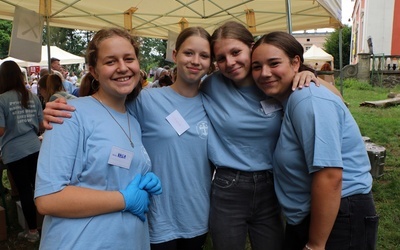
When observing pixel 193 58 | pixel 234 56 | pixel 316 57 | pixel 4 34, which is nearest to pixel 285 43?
pixel 234 56

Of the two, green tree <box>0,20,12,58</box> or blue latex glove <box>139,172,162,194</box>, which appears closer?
blue latex glove <box>139,172,162,194</box>

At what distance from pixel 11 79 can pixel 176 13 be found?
13.5ft

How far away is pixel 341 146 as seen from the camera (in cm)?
156

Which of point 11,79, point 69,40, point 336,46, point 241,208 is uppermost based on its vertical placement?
point 69,40

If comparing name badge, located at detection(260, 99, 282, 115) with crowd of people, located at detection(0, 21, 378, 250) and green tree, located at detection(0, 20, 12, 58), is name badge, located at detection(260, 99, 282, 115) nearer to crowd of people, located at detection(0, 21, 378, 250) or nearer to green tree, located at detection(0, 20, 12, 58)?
crowd of people, located at detection(0, 21, 378, 250)

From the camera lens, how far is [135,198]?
57.3 inches

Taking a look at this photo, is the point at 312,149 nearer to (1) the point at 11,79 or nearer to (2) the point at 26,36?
(1) the point at 11,79

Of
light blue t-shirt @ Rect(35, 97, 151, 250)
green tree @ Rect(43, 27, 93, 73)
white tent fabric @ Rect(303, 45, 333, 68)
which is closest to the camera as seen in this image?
light blue t-shirt @ Rect(35, 97, 151, 250)

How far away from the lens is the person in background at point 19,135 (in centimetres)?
364

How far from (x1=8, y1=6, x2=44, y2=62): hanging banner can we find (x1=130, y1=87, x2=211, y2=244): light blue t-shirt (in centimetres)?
322

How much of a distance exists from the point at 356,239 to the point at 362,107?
11.1m

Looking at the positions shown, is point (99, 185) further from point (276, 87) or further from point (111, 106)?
point (276, 87)

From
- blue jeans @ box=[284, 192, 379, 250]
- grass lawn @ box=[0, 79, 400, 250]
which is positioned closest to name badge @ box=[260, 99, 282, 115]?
blue jeans @ box=[284, 192, 379, 250]

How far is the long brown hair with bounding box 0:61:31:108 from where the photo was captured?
3693mm
